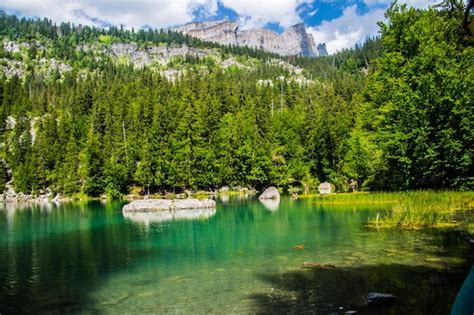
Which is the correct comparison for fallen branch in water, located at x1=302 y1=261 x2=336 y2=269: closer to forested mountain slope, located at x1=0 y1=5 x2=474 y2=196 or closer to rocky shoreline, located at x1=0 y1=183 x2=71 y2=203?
forested mountain slope, located at x1=0 y1=5 x2=474 y2=196

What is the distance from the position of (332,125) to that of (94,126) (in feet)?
179

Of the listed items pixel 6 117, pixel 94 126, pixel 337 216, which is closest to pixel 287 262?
pixel 337 216

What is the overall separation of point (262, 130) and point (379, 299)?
77.4 metres

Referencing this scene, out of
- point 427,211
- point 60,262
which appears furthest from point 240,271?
point 427,211

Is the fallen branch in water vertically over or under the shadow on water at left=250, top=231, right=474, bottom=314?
over

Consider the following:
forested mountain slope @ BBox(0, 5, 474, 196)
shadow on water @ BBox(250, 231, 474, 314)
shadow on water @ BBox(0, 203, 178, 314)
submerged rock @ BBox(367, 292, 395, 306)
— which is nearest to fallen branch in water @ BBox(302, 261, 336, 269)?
shadow on water @ BBox(250, 231, 474, 314)

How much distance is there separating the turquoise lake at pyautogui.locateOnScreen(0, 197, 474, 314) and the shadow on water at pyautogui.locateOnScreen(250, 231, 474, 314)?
3 cm

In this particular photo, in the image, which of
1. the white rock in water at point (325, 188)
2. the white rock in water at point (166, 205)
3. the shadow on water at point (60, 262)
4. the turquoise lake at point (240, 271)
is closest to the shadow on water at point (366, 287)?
the turquoise lake at point (240, 271)

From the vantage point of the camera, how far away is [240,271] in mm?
14844

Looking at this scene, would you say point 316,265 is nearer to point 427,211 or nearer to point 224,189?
point 427,211

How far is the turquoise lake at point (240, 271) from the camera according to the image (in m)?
11.1

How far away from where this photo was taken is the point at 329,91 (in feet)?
336

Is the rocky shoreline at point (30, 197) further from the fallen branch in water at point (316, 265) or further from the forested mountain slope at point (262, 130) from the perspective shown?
the fallen branch in water at point (316, 265)

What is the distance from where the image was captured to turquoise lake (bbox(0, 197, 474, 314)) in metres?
11.1
